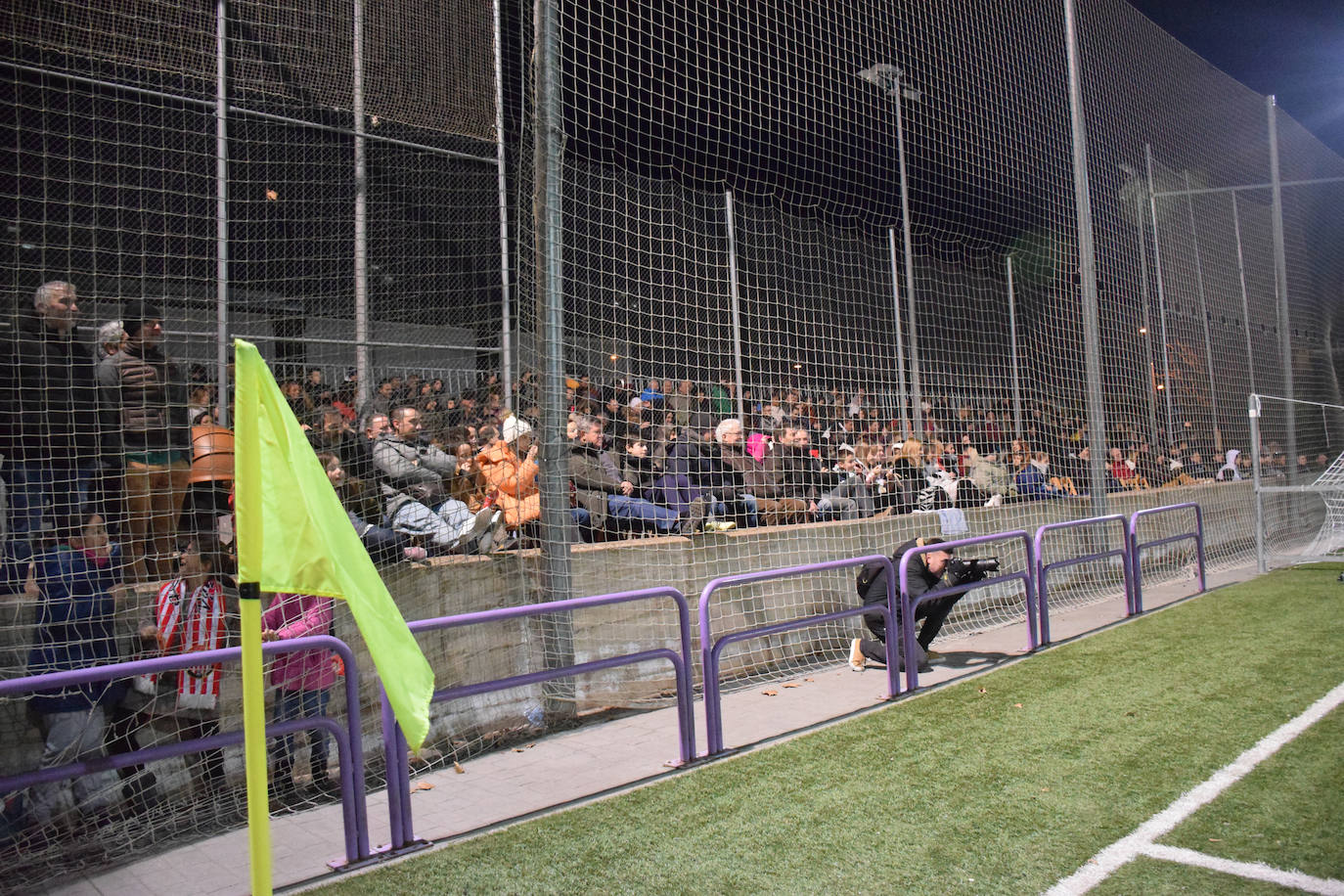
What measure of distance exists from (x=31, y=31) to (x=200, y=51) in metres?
1.10

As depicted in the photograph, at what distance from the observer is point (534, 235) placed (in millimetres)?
6379

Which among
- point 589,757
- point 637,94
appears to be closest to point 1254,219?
point 637,94

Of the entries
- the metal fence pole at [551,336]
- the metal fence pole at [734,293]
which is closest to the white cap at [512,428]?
the metal fence pole at [551,336]

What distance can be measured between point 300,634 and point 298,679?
0.77 ft

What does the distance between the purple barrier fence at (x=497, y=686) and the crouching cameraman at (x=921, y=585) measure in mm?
2580

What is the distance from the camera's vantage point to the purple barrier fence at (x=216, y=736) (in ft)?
10.5

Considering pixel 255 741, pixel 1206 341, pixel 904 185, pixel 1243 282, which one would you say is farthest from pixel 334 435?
pixel 1243 282

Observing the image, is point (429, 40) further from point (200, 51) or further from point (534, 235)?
point (534, 235)

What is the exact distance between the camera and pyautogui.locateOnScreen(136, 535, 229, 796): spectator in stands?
450cm

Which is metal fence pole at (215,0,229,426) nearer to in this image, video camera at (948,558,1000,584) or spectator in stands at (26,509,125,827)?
spectator in stands at (26,509,125,827)

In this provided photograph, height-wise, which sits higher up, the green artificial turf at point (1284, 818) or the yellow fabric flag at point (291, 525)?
the yellow fabric flag at point (291, 525)

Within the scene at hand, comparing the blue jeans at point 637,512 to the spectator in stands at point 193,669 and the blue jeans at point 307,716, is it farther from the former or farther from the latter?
the spectator in stands at point 193,669

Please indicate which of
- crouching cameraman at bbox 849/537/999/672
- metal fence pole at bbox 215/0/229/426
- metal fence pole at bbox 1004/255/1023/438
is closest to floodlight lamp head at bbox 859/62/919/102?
metal fence pole at bbox 1004/255/1023/438

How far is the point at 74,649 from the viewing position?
15.2 ft
